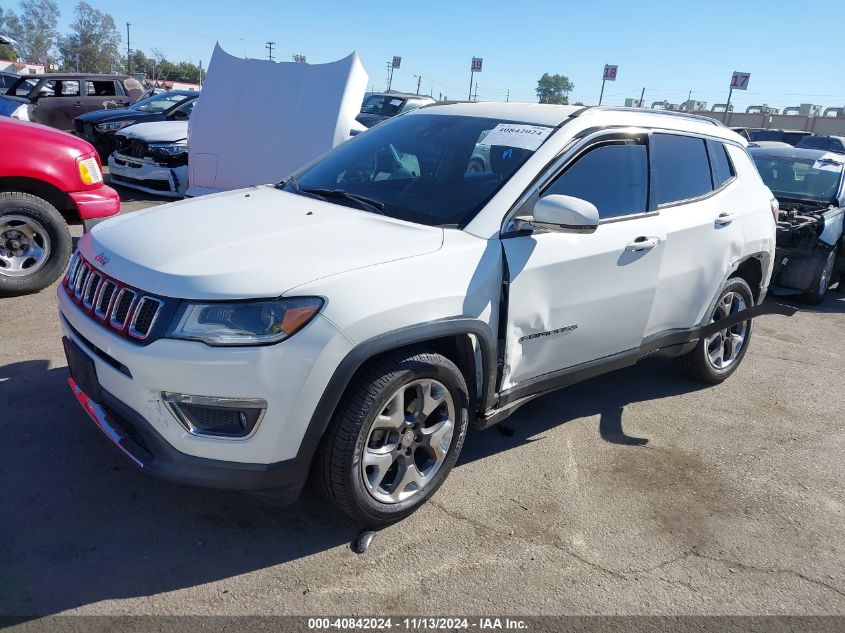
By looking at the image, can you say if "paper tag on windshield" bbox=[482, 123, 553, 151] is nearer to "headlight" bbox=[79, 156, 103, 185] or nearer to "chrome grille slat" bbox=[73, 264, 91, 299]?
"chrome grille slat" bbox=[73, 264, 91, 299]

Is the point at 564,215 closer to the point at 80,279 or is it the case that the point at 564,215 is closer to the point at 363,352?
the point at 363,352

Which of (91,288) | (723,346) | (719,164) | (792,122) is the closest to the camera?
(91,288)

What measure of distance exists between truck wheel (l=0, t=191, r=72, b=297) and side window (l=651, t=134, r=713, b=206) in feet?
15.3

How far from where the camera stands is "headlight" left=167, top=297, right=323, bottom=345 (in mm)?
2471

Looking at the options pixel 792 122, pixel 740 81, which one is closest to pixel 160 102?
pixel 740 81

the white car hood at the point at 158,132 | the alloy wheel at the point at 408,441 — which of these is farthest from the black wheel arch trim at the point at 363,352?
the white car hood at the point at 158,132

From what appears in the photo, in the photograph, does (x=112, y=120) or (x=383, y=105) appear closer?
(x=112, y=120)

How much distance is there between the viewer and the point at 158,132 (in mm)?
10000

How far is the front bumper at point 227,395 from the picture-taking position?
2.44m

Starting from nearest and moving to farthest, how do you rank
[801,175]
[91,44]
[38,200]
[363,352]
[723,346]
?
1. [363,352]
2. [723,346]
3. [38,200]
4. [801,175]
5. [91,44]

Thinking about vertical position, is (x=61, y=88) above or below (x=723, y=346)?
above

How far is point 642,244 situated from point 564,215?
0.88 meters

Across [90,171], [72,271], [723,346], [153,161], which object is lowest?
[723,346]

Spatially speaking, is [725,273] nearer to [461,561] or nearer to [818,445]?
[818,445]
